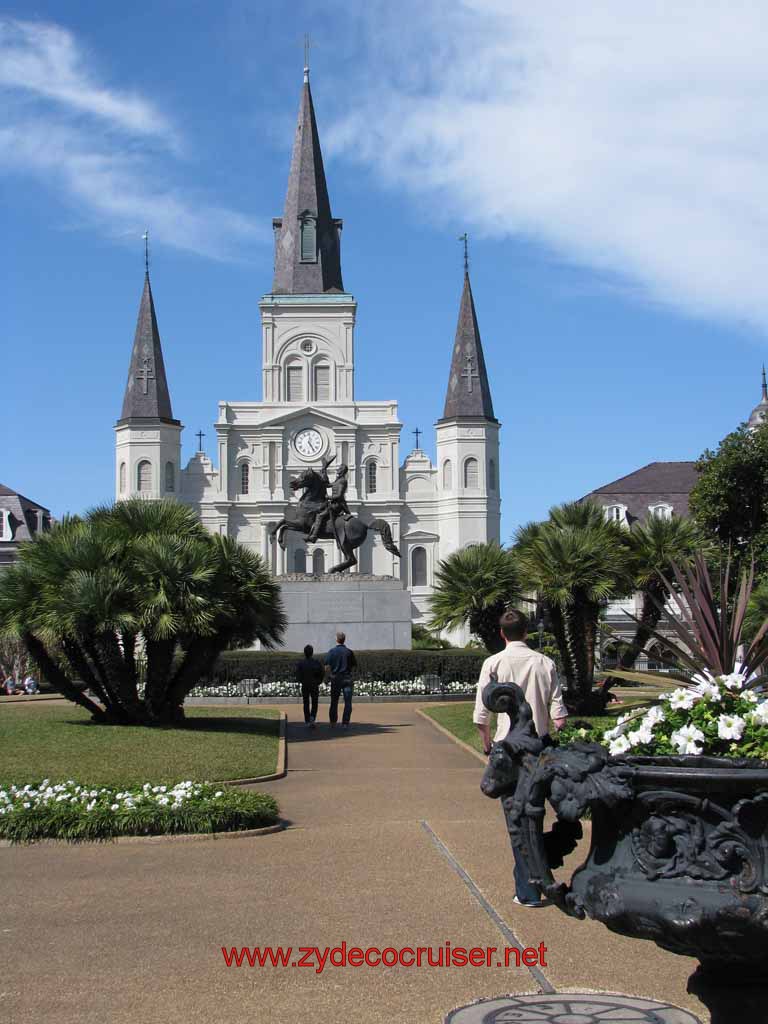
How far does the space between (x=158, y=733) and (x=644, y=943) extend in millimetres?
13755

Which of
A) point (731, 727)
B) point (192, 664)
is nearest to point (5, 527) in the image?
point (192, 664)

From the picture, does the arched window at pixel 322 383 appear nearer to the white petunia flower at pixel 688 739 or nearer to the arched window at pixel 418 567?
the arched window at pixel 418 567

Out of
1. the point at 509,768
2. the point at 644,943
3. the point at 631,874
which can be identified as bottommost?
the point at 644,943

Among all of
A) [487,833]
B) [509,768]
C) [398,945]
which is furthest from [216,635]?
[509,768]

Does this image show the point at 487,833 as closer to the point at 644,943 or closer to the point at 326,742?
the point at 644,943

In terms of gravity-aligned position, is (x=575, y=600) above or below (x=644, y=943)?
above

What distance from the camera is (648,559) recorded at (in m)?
26.6

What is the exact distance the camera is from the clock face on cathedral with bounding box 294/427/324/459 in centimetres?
9344

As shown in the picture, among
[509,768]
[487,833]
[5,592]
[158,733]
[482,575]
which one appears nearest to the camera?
[509,768]

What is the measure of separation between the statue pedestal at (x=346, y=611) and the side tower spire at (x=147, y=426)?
56954mm

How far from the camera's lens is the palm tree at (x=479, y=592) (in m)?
27.5

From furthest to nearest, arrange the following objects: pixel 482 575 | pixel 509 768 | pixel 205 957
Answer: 1. pixel 482 575
2. pixel 205 957
3. pixel 509 768

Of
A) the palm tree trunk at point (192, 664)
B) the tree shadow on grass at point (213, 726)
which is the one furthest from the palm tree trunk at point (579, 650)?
the palm tree trunk at point (192, 664)

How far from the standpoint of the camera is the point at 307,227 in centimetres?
9881
